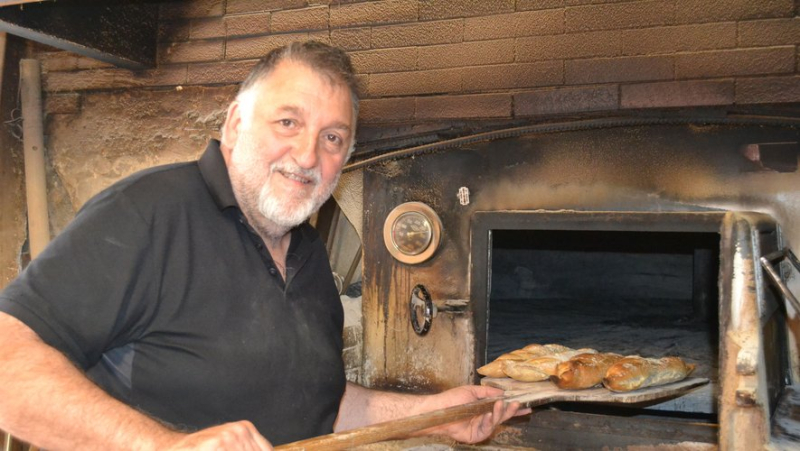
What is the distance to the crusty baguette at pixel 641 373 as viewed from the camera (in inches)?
91.7

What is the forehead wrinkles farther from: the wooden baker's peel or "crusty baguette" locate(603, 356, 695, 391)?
"crusty baguette" locate(603, 356, 695, 391)

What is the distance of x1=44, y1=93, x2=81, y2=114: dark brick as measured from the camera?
3836 mm

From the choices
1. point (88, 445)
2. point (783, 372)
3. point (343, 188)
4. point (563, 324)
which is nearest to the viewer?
point (88, 445)

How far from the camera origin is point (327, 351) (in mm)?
1903

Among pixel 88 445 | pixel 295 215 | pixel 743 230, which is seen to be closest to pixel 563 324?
pixel 743 230

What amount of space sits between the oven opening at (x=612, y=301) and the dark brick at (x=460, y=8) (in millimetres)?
988

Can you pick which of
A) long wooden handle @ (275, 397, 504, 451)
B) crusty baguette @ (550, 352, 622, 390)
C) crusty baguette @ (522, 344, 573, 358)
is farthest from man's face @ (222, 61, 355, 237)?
crusty baguette @ (522, 344, 573, 358)

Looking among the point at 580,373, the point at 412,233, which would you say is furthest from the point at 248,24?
the point at 580,373

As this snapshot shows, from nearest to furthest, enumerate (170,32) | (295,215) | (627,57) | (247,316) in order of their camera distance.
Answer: (247,316)
(295,215)
(627,57)
(170,32)

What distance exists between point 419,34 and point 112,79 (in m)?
1.67

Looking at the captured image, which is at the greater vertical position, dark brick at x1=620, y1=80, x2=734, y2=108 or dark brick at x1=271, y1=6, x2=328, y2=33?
dark brick at x1=271, y1=6, x2=328, y2=33

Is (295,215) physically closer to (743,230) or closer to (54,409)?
(54,409)

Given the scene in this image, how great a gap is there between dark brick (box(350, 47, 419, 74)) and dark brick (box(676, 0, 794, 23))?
3.45 feet

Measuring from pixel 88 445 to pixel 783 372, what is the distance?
7.37ft
